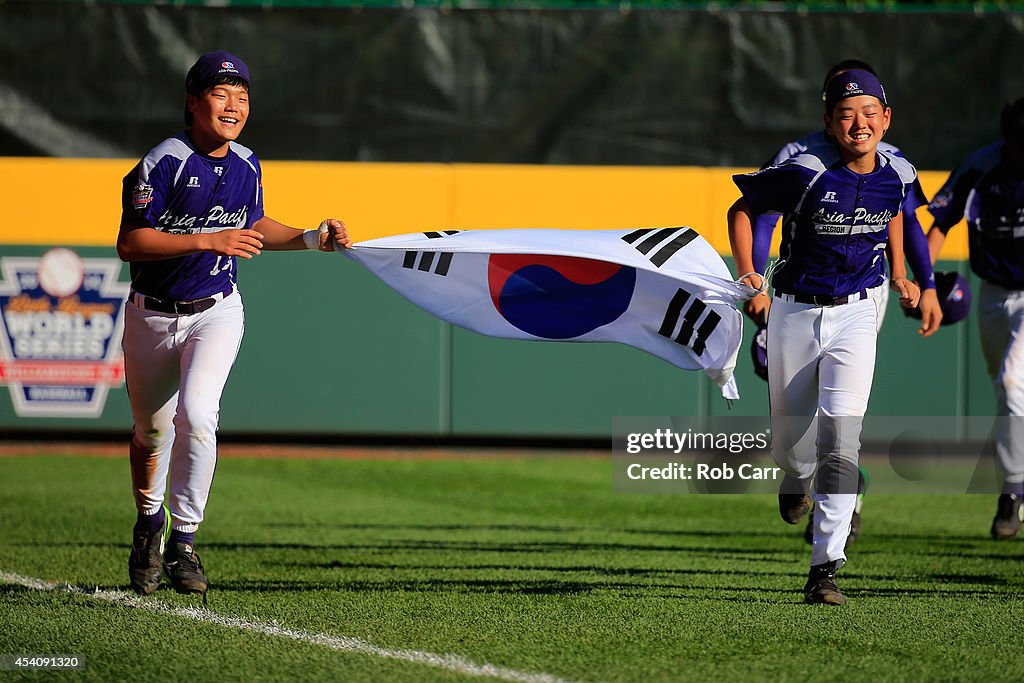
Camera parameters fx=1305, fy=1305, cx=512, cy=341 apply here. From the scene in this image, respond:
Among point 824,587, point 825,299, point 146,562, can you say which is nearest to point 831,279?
point 825,299

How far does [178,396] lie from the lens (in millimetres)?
5891

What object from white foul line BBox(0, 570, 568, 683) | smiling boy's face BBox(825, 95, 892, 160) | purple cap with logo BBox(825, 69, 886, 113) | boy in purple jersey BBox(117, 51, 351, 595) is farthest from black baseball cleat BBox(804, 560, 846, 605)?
boy in purple jersey BBox(117, 51, 351, 595)

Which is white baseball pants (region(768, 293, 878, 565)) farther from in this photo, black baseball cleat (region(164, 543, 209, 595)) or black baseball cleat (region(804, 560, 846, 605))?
black baseball cleat (region(164, 543, 209, 595))

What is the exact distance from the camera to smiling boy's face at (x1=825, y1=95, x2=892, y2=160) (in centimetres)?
576

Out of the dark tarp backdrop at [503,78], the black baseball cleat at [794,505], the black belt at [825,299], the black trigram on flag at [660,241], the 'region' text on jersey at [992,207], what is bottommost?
the black baseball cleat at [794,505]

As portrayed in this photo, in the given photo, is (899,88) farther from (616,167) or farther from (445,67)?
(445,67)

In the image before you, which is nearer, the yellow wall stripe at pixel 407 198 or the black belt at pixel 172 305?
the black belt at pixel 172 305

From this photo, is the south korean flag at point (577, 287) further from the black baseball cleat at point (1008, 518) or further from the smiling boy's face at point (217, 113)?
the black baseball cleat at point (1008, 518)

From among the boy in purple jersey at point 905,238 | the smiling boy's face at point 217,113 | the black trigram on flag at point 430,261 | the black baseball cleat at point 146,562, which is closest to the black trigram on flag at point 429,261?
the black trigram on flag at point 430,261

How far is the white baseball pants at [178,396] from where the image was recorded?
226 inches

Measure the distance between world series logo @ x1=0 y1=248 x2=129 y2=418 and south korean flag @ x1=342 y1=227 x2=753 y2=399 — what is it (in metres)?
5.90

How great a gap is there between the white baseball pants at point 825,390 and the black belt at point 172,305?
265 cm

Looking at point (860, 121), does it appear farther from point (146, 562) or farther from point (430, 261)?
point (146, 562)

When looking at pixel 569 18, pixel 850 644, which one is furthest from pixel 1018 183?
pixel 569 18
